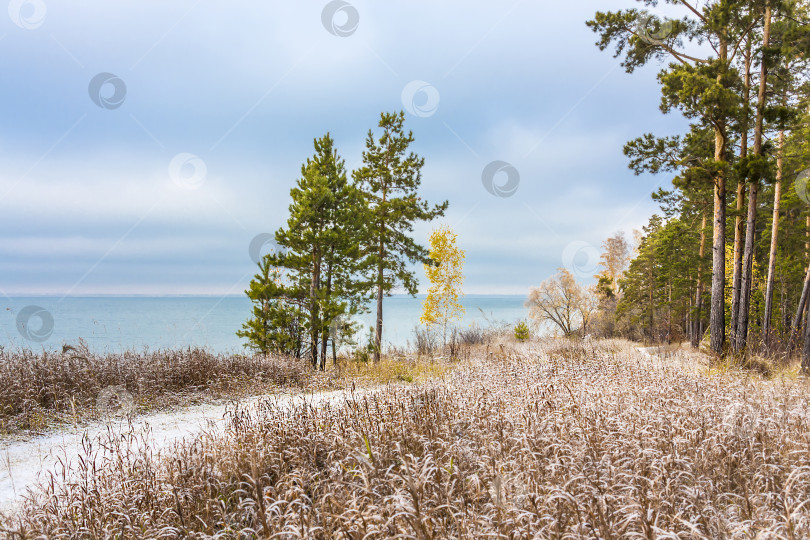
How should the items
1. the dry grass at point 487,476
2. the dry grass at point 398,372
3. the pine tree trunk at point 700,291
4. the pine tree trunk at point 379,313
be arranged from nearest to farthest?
the dry grass at point 487,476, the dry grass at point 398,372, the pine tree trunk at point 379,313, the pine tree trunk at point 700,291

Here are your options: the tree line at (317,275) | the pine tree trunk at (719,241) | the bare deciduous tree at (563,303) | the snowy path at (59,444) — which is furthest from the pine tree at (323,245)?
the bare deciduous tree at (563,303)

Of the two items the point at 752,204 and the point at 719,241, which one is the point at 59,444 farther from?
the point at 752,204

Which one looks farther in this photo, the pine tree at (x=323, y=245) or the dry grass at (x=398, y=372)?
the pine tree at (x=323, y=245)

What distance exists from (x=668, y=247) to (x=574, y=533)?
29.6 meters

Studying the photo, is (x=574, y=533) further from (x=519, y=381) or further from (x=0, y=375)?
(x=0, y=375)

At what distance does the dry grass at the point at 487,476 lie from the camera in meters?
2.61

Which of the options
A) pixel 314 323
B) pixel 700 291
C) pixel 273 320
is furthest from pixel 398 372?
pixel 700 291

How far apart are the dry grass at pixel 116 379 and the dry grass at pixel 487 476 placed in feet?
12.3

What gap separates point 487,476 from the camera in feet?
11.1

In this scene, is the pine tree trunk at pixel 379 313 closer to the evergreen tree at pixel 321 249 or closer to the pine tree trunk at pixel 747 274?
the evergreen tree at pixel 321 249

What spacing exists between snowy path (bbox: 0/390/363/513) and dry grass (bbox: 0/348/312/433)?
0.51m

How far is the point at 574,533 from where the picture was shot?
7.95ft

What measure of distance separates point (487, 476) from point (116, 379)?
958 centimetres

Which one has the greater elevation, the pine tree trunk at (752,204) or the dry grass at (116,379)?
the pine tree trunk at (752,204)
